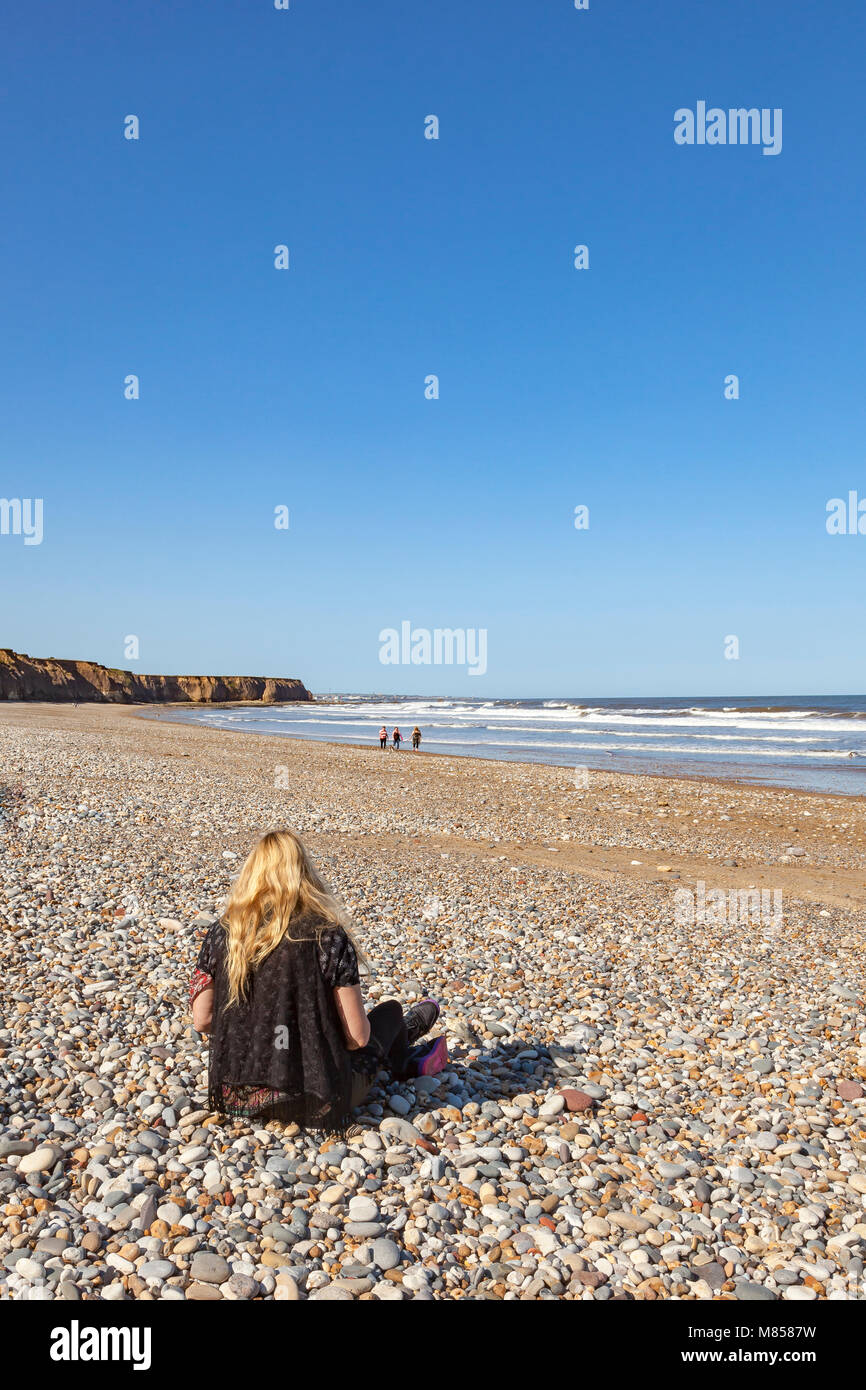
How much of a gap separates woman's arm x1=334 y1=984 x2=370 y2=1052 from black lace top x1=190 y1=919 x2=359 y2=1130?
0.04 metres

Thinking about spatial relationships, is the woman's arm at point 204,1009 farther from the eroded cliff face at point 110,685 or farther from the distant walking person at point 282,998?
the eroded cliff face at point 110,685

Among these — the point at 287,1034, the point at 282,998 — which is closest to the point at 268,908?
the point at 282,998

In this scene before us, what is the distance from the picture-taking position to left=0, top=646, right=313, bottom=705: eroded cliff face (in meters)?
108

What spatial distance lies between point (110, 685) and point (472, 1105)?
13396cm

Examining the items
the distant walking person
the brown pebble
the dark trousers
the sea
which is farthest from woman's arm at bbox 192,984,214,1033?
the sea

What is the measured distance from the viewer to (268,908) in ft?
14.8

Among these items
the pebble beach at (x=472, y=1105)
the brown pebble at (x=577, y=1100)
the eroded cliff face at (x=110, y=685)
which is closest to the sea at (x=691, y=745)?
the pebble beach at (x=472, y=1105)

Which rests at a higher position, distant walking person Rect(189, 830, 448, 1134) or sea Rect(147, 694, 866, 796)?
distant walking person Rect(189, 830, 448, 1134)

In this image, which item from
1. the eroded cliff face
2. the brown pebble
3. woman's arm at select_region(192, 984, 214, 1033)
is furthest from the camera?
the eroded cliff face

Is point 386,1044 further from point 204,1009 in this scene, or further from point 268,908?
point 268,908

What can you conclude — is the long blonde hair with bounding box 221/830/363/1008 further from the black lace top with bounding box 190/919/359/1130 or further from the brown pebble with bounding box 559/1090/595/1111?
the brown pebble with bounding box 559/1090/595/1111
